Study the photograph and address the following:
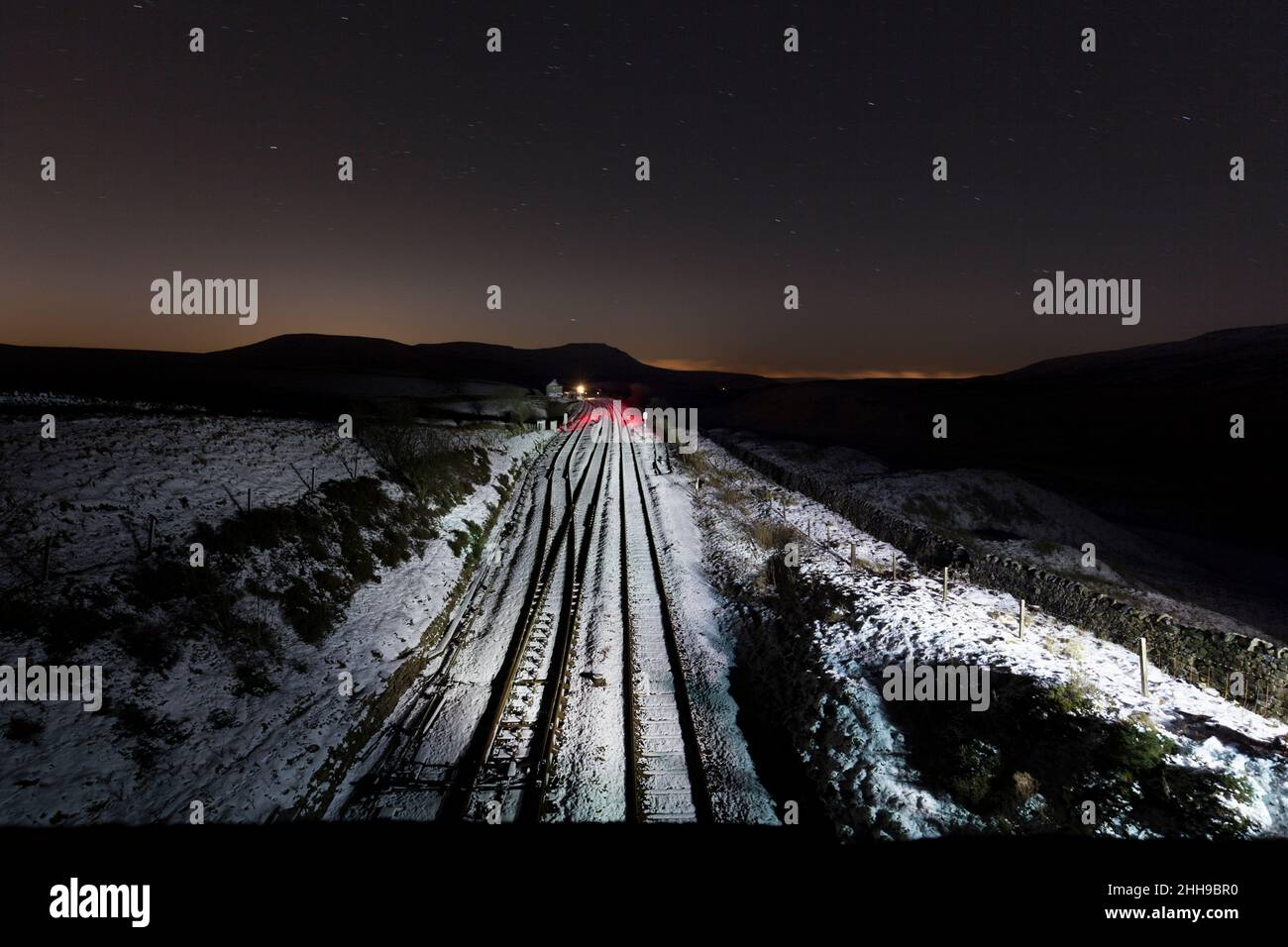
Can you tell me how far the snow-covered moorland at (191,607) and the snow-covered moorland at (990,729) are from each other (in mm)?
8127

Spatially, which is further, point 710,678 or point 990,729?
point 710,678

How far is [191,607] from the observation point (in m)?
10.1

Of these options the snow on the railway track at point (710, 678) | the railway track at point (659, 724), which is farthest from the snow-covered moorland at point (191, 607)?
the snow on the railway track at point (710, 678)

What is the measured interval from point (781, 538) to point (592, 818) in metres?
12.8

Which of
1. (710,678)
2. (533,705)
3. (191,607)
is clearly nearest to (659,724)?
(710,678)

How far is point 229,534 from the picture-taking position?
12109 mm

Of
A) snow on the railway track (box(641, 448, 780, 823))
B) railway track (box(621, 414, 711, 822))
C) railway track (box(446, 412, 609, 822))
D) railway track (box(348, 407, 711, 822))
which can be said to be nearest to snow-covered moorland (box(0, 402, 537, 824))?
railway track (box(348, 407, 711, 822))

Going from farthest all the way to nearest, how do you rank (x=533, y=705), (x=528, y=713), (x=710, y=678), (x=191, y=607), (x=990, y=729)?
(x=710, y=678), (x=191, y=607), (x=533, y=705), (x=528, y=713), (x=990, y=729)

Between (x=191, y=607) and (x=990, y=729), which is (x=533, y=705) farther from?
(x=990, y=729)

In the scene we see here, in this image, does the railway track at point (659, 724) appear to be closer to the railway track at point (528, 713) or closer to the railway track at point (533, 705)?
the railway track at point (533, 705)

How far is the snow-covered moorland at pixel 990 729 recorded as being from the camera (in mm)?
6594

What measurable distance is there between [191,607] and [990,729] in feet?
47.3
